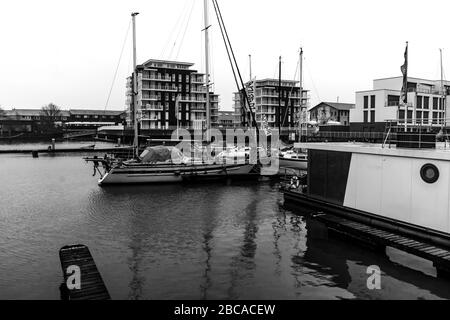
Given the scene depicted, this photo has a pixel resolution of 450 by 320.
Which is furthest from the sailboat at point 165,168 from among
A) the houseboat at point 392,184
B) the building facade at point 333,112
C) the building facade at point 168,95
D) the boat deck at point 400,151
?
the building facade at point 333,112

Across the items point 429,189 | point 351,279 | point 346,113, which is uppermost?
point 346,113

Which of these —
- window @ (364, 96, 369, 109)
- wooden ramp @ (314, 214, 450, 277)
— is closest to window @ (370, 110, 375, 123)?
window @ (364, 96, 369, 109)

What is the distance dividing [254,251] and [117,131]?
331 ft

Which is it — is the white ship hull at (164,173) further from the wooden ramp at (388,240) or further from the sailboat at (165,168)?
the wooden ramp at (388,240)

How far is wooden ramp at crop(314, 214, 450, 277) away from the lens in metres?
13.7

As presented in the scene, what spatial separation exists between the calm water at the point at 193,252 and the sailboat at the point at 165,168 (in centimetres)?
657

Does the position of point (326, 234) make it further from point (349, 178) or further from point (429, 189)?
point (429, 189)

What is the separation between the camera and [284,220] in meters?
23.4

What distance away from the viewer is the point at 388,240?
1549 cm

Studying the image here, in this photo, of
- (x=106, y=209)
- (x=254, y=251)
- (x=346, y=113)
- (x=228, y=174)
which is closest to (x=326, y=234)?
(x=254, y=251)

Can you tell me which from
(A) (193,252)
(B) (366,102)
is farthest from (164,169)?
(B) (366,102)

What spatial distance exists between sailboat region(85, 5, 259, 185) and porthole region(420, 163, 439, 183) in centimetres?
2538

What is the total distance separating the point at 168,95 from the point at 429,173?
100177mm

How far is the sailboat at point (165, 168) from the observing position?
37.9 metres
